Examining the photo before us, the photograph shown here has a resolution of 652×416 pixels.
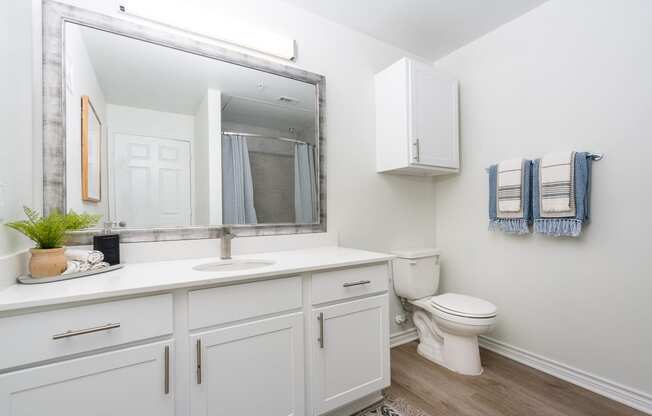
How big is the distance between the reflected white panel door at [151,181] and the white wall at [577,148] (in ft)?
6.80

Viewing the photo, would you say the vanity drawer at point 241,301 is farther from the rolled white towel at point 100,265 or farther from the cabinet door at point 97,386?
the rolled white towel at point 100,265

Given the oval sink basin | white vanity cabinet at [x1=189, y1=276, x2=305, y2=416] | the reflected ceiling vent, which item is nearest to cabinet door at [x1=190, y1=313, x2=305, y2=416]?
white vanity cabinet at [x1=189, y1=276, x2=305, y2=416]

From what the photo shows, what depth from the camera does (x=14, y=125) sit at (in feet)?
3.48

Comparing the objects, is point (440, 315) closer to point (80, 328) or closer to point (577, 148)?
point (577, 148)

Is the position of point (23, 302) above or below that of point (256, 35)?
below

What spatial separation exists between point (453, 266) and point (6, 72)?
280 cm

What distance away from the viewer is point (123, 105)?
4.68 feet

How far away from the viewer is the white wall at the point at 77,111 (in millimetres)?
1296

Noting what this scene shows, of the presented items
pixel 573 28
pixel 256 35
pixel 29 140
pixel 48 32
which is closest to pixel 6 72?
pixel 29 140

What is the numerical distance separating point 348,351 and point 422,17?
2185 mm

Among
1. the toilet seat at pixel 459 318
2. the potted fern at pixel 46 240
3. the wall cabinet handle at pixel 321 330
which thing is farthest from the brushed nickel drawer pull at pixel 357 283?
the potted fern at pixel 46 240

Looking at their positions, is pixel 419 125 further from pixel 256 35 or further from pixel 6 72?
pixel 6 72

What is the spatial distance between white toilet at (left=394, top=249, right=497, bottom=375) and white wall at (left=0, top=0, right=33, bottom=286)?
207cm

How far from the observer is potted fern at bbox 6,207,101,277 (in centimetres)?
104
